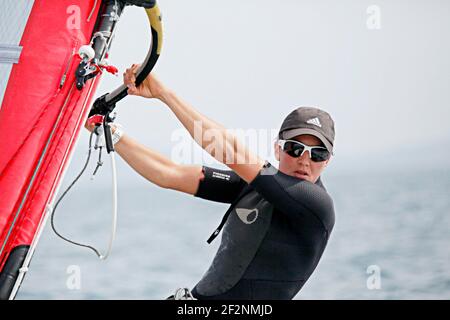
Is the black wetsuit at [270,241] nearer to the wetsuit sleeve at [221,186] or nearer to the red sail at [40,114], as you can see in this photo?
the wetsuit sleeve at [221,186]

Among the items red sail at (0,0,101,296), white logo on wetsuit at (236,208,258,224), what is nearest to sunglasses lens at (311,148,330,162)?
Result: white logo on wetsuit at (236,208,258,224)

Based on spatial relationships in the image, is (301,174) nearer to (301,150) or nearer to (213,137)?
(301,150)

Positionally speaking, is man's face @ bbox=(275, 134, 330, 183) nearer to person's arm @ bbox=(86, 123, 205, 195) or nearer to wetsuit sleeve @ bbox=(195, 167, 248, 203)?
wetsuit sleeve @ bbox=(195, 167, 248, 203)

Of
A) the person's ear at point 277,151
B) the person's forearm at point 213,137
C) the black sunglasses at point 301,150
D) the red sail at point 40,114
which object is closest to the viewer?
the red sail at point 40,114

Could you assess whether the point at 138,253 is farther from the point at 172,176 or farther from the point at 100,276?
the point at 172,176

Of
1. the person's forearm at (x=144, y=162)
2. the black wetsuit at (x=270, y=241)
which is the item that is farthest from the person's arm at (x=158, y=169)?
the black wetsuit at (x=270, y=241)

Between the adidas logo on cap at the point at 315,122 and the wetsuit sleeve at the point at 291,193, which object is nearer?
the wetsuit sleeve at the point at 291,193

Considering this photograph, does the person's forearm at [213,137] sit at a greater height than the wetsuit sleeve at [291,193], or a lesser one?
greater

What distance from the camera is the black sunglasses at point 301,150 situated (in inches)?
101

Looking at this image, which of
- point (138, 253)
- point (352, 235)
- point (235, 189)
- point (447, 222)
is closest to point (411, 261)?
point (352, 235)

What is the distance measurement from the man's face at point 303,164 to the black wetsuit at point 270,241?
45mm

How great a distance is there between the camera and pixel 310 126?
2590mm
